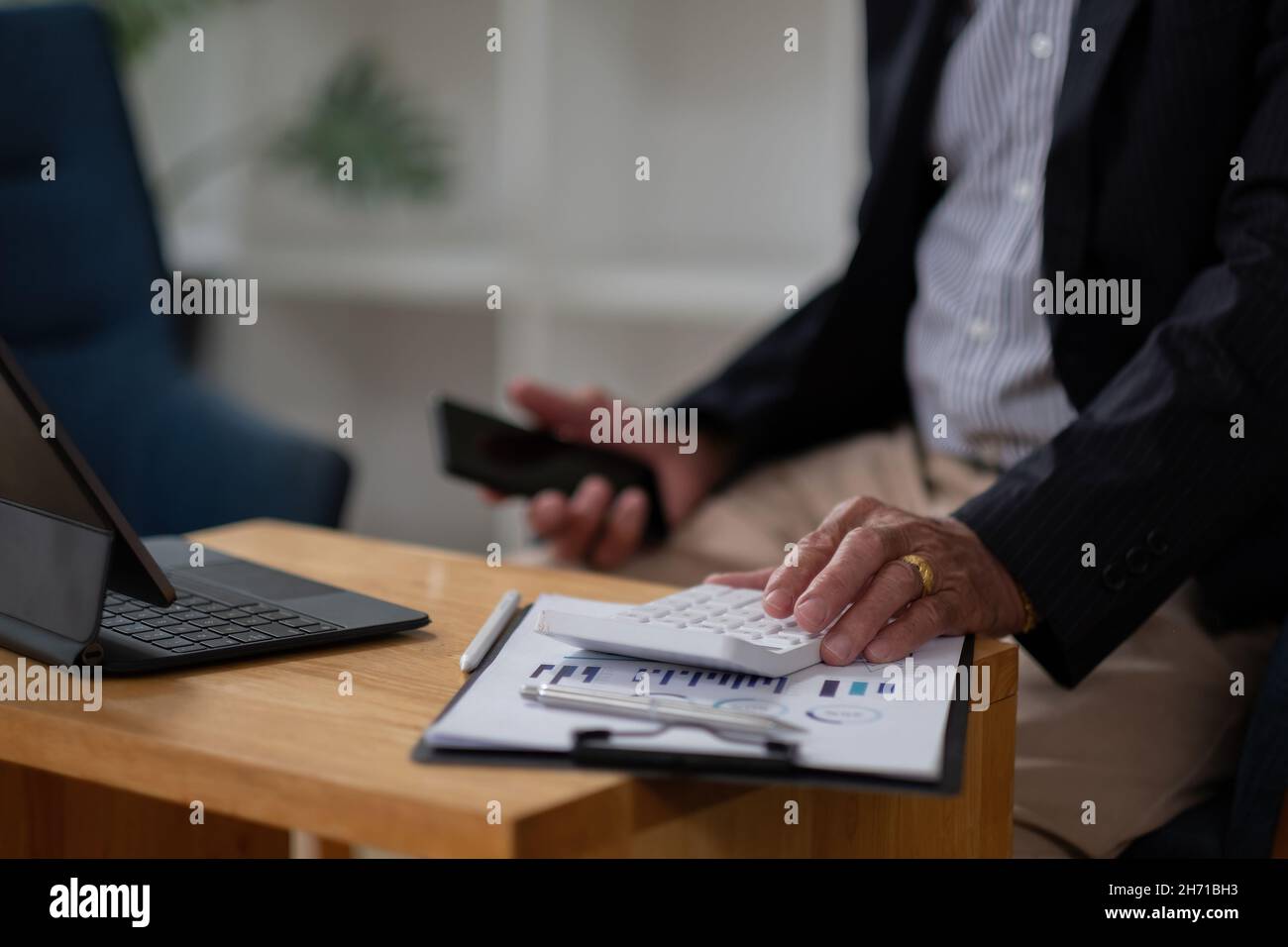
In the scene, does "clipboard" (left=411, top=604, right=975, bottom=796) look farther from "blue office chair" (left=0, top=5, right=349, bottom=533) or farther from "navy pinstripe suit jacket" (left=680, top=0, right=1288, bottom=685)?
"blue office chair" (left=0, top=5, right=349, bottom=533)

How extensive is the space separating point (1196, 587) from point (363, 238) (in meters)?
2.33

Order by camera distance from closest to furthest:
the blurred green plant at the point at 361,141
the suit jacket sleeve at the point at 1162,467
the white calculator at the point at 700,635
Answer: the white calculator at the point at 700,635
the suit jacket sleeve at the point at 1162,467
the blurred green plant at the point at 361,141

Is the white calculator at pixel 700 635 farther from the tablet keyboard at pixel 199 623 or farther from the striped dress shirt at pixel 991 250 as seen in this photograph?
A: the striped dress shirt at pixel 991 250

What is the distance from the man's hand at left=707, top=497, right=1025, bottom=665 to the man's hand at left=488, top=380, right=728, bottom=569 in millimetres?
377

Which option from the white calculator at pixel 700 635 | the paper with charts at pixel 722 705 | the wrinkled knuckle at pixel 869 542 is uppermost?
the wrinkled knuckle at pixel 869 542

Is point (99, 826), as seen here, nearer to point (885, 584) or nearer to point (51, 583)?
point (51, 583)

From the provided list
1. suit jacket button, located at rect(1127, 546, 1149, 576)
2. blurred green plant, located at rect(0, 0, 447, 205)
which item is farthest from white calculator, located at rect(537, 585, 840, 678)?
blurred green plant, located at rect(0, 0, 447, 205)

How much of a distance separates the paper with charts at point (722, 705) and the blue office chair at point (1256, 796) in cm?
25

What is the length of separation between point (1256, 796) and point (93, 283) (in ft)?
4.07

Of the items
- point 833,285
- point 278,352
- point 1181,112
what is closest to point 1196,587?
point 1181,112

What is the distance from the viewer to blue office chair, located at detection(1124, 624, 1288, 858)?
0.79 meters

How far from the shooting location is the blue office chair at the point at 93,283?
55.4 inches

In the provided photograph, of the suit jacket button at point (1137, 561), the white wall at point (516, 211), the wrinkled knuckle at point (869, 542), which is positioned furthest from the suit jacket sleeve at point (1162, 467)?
the white wall at point (516, 211)
